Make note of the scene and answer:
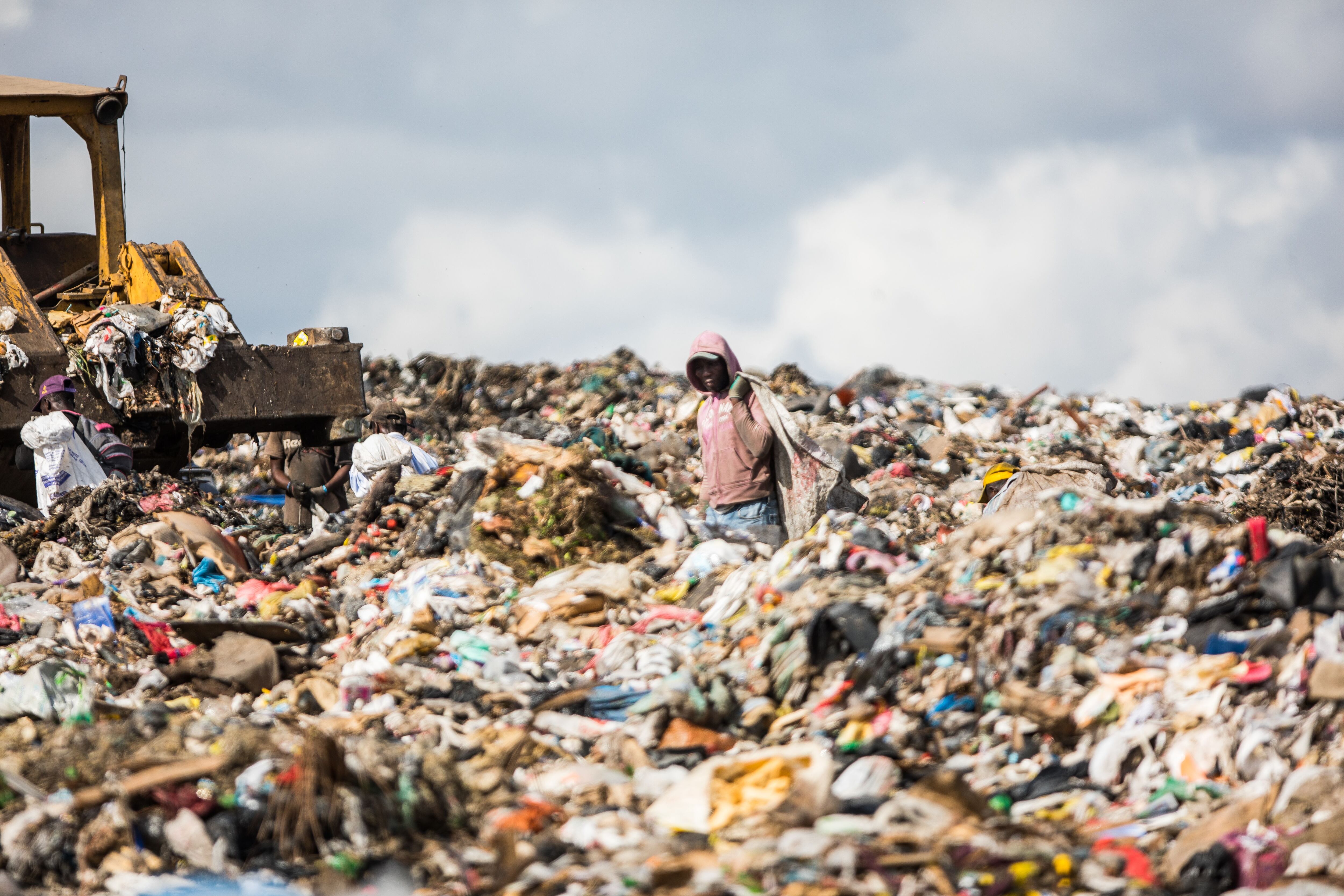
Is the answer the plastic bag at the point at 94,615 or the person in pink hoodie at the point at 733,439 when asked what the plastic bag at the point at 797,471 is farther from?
the plastic bag at the point at 94,615

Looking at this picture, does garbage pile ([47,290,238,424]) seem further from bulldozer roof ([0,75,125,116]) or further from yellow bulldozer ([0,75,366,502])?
bulldozer roof ([0,75,125,116])

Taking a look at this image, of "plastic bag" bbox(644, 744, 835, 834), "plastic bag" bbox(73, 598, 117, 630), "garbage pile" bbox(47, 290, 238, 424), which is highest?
"garbage pile" bbox(47, 290, 238, 424)

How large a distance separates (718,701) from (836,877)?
1181 mm

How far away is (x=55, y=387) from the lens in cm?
706

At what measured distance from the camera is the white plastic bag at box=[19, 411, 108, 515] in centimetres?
698

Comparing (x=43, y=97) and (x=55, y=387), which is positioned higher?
(x=43, y=97)

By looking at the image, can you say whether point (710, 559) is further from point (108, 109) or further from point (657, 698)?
point (108, 109)

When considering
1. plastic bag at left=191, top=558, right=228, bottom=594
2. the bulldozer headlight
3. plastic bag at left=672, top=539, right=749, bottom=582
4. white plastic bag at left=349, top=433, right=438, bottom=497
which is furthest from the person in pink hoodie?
the bulldozer headlight

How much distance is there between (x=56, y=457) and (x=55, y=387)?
39cm

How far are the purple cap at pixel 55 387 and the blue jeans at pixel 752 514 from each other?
384 cm

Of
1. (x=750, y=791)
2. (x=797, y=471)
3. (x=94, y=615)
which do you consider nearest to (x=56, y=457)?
(x=94, y=615)

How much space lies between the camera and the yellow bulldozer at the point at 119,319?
7.53 metres

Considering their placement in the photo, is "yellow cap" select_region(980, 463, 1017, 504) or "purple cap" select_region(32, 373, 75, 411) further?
Answer: "purple cap" select_region(32, 373, 75, 411)

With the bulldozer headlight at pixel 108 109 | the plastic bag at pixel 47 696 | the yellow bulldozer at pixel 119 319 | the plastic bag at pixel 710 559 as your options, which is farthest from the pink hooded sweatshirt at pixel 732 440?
the bulldozer headlight at pixel 108 109
